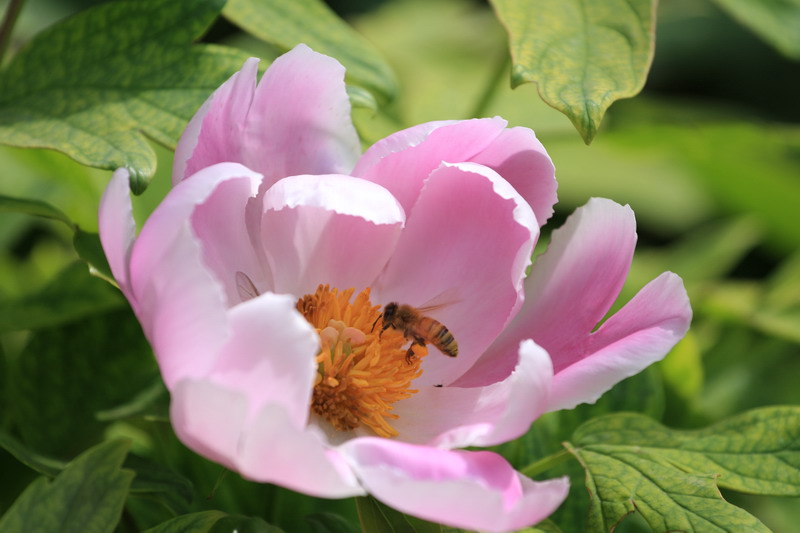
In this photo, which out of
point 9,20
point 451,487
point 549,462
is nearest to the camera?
point 451,487

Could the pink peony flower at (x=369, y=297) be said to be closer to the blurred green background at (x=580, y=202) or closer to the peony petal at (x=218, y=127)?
the peony petal at (x=218, y=127)

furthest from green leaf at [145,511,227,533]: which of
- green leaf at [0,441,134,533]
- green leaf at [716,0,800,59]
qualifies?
green leaf at [716,0,800,59]

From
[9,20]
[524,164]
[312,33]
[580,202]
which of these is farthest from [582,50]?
[580,202]

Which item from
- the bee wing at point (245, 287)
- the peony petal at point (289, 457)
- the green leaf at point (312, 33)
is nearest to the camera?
the peony petal at point (289, 457)

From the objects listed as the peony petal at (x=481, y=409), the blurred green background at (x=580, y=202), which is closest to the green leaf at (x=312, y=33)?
the blurred green background at (x=580, y=202)

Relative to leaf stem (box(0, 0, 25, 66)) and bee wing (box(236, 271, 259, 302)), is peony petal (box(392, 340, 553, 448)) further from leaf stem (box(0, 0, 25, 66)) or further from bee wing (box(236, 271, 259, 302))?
leaf stem (box(0, 0, 25, 66))

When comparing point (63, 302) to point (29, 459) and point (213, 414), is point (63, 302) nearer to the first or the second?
point (29, 459)
